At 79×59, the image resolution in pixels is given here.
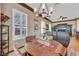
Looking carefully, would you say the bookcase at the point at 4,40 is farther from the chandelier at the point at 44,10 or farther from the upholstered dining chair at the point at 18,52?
the chandelier at the point at 44,10

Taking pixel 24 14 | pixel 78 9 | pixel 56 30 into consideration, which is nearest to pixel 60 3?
pixel 78 9

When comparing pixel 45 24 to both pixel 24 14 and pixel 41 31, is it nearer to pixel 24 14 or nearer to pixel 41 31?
pixel 41 31

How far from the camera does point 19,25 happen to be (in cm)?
201

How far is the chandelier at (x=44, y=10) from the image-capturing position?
1989mm

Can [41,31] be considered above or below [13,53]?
above

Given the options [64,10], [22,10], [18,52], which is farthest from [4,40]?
[64,10]

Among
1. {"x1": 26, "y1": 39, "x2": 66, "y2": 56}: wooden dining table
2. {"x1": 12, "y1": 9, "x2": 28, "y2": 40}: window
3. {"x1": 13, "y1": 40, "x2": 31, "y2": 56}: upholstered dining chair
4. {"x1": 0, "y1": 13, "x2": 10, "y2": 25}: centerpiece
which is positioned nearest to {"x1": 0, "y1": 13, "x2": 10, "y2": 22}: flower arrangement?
{"x1": 0, "y1": 13, "x2": 10, "y2": 25}: centerpiece

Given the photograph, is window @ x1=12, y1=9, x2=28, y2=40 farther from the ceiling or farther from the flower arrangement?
the ceiling

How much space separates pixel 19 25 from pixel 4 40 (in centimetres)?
34

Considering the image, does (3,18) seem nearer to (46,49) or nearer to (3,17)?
(3,17)

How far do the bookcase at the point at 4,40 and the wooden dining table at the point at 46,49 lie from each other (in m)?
0.33

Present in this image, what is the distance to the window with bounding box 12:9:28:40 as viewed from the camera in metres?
1.98

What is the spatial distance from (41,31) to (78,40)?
0.62m

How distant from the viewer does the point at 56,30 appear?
6.76 feet
